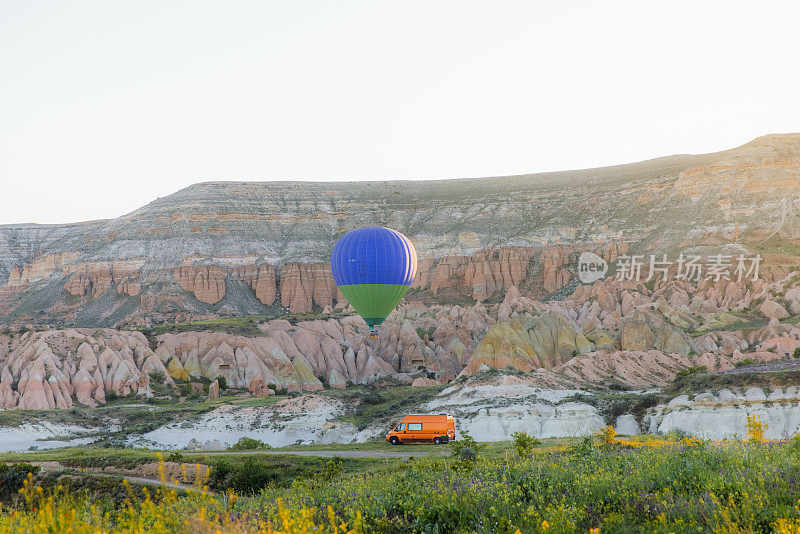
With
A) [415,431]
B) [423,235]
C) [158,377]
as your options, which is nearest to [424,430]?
[415,431]

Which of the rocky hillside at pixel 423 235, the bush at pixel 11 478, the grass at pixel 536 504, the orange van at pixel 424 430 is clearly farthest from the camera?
the rocky hillside at pixel 423 235

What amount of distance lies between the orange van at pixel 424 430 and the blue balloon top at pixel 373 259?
23.8m

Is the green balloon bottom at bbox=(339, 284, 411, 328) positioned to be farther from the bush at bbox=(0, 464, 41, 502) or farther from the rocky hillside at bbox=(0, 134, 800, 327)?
the rocky hillside at bbox=(0, 134, 800, 327)

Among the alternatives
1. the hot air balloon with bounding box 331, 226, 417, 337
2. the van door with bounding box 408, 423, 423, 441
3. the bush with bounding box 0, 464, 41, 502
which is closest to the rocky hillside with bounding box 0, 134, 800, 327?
the hot air balloon with bounding box 331, 226, 417, 337

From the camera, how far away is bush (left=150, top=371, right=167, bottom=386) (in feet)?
228

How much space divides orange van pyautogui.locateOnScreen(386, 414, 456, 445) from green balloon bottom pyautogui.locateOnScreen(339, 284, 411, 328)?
23.8 meters

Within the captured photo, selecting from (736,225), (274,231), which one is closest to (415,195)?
(274,231)

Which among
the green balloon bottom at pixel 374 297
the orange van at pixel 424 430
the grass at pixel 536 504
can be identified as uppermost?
the grass at pixel 536 504

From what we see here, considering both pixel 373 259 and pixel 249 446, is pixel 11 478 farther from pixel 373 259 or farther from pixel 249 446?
pixel 373 259

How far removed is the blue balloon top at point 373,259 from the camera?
61.3 metres

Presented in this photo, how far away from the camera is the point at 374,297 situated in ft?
204

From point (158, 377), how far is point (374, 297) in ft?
84.0

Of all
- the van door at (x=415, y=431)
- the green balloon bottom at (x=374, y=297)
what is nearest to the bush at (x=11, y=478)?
the van door at (x=415, y=431)

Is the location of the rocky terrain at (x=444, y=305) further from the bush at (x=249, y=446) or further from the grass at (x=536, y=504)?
the grass at (x=536, y=504)
